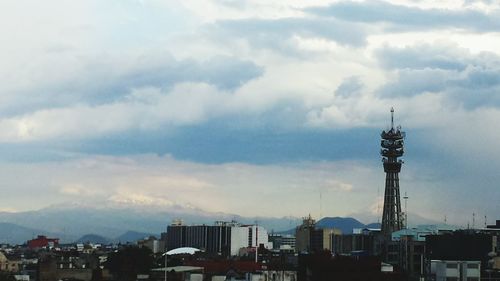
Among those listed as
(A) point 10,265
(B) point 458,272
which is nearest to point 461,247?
(B) point 458,272

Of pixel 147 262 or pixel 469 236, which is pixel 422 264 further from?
pixel 147 262

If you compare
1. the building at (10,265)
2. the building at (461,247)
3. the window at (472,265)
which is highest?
the building at (461,247)

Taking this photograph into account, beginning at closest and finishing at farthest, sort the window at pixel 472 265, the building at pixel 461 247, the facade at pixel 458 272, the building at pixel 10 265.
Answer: the facade at pixel 458 272 < the window at pixel 472 265 < the building at pixel 461 247 < the building at pixel 10 265

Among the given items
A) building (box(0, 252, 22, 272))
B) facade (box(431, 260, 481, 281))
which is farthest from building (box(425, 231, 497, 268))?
building (box(0, 252, 22, 272))

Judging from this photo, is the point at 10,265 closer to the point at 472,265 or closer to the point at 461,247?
the point at 461,247

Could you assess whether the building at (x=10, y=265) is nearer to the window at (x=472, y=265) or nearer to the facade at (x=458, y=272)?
the facade at (x=458, y=272)

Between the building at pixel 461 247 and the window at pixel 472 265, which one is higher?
the building at pixel 461 247

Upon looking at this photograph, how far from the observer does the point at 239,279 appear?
4535 inches

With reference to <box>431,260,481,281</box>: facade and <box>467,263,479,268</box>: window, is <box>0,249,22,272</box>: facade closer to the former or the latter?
<box>431,260,481,281</box>: facade

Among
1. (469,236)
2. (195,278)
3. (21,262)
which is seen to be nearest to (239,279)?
(195,278)

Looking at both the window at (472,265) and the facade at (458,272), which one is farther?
the window at (472,265)

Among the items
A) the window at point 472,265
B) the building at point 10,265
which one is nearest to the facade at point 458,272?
the window at point 472,265

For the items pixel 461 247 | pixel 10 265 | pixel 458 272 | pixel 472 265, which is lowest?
pixel 10 265

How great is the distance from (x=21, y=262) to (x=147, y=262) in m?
36.4
